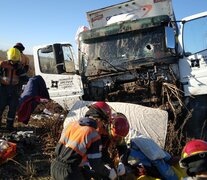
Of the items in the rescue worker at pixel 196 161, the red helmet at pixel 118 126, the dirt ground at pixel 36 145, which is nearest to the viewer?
the rescue worker at pixel 196 161

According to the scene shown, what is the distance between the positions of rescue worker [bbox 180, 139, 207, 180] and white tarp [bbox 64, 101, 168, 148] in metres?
3.61

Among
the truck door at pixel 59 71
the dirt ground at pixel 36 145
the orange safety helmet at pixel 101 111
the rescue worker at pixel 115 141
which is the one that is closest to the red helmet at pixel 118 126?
the rescue worker at pixel 115 141

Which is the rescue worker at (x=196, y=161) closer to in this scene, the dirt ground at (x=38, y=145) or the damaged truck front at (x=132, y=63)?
the dirt ground at (x=38, y=145)

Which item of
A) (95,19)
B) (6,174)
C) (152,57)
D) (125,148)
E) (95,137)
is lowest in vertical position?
(6,174)

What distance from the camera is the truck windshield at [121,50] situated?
6.81m

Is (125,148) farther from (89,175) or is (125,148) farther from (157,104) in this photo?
(157,104)

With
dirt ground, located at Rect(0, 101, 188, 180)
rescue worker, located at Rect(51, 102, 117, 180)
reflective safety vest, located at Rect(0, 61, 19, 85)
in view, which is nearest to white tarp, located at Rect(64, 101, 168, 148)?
dirt ground, located at Rect(0, 101, 188, 180)

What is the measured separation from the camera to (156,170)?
Result: 187 inches

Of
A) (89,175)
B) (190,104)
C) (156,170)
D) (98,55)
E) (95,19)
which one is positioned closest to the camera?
(89,175)

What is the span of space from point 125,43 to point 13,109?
8.65ft

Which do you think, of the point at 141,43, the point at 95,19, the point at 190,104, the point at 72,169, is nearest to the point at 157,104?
the point at 190,104

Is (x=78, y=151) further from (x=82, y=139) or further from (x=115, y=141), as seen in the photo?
(x=115, y=141)

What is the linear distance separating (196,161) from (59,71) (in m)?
5.13

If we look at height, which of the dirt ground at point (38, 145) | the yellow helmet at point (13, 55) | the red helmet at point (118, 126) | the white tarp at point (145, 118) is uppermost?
the yellow helmet at point (13, 55)
